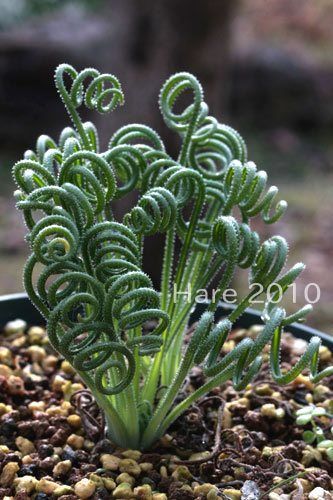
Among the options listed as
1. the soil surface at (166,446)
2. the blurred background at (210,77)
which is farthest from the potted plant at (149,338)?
the blurred background at (210,77)

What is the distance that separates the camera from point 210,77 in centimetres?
236

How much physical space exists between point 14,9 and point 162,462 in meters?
3.86

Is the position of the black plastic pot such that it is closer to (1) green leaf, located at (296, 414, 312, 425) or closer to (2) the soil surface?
(2) the soil surface

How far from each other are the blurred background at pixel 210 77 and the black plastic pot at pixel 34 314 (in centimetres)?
101

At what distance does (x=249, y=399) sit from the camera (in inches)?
48.0

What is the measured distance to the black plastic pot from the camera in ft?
4.33

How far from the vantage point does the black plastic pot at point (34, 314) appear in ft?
4.33

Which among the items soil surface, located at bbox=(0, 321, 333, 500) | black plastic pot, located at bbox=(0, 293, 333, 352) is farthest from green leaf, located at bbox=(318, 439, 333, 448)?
black plastic pot, located at bbox=(0, 293, 333, 352)

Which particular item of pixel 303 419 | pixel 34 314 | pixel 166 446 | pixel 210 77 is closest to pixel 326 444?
pixel 303 419

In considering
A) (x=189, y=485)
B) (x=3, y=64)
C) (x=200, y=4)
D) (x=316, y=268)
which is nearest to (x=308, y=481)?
(x=189, y=485)

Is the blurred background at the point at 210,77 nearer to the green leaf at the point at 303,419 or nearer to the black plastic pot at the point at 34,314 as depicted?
the black plastic pot at the point at 34,314

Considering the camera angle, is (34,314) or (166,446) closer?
(166,446)

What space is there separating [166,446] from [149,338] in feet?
0.88

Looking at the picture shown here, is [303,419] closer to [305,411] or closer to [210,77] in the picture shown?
[305,411]
